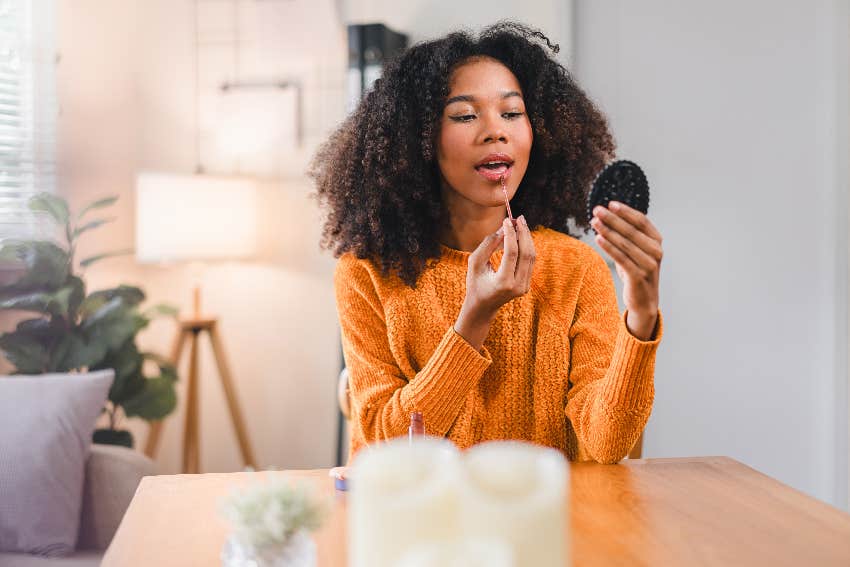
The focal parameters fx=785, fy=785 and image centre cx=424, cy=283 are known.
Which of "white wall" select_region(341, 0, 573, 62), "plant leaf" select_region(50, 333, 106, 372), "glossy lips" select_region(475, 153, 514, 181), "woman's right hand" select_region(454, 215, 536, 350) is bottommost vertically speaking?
"plant leaf" select_region(50, 333, 106, 372)

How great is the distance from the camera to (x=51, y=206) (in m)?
2.23

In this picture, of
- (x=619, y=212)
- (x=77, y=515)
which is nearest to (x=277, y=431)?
(x=77, y=515)

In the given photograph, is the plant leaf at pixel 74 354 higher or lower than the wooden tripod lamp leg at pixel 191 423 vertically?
higher

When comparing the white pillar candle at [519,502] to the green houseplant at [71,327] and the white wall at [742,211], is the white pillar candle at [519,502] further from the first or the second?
the white wall at [742,211]

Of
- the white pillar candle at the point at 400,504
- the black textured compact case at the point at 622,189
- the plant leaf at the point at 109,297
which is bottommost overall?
the white pillar candle at the point at 400,504

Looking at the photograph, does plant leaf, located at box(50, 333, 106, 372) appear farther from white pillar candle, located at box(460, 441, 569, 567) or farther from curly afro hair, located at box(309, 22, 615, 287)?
white pillar candle, located at box(460, 441, 569, 567)

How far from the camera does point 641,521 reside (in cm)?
91

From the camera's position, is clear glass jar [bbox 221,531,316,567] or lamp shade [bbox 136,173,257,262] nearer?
clear glass jar [bbox 221,531,316,567]

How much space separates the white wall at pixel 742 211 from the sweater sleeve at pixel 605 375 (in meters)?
1.09

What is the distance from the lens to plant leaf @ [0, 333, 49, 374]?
2.06 metres

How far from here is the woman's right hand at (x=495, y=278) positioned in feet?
3.80

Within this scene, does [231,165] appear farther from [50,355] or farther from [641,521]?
[641,521]

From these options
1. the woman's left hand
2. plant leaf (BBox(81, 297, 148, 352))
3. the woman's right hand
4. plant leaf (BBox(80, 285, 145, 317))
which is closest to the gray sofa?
plant leaf (BBox(81, 297, 148, 352))

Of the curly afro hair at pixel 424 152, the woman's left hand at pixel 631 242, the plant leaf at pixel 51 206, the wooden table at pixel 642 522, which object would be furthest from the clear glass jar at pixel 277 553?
the plant leaf at pixel 51 206
